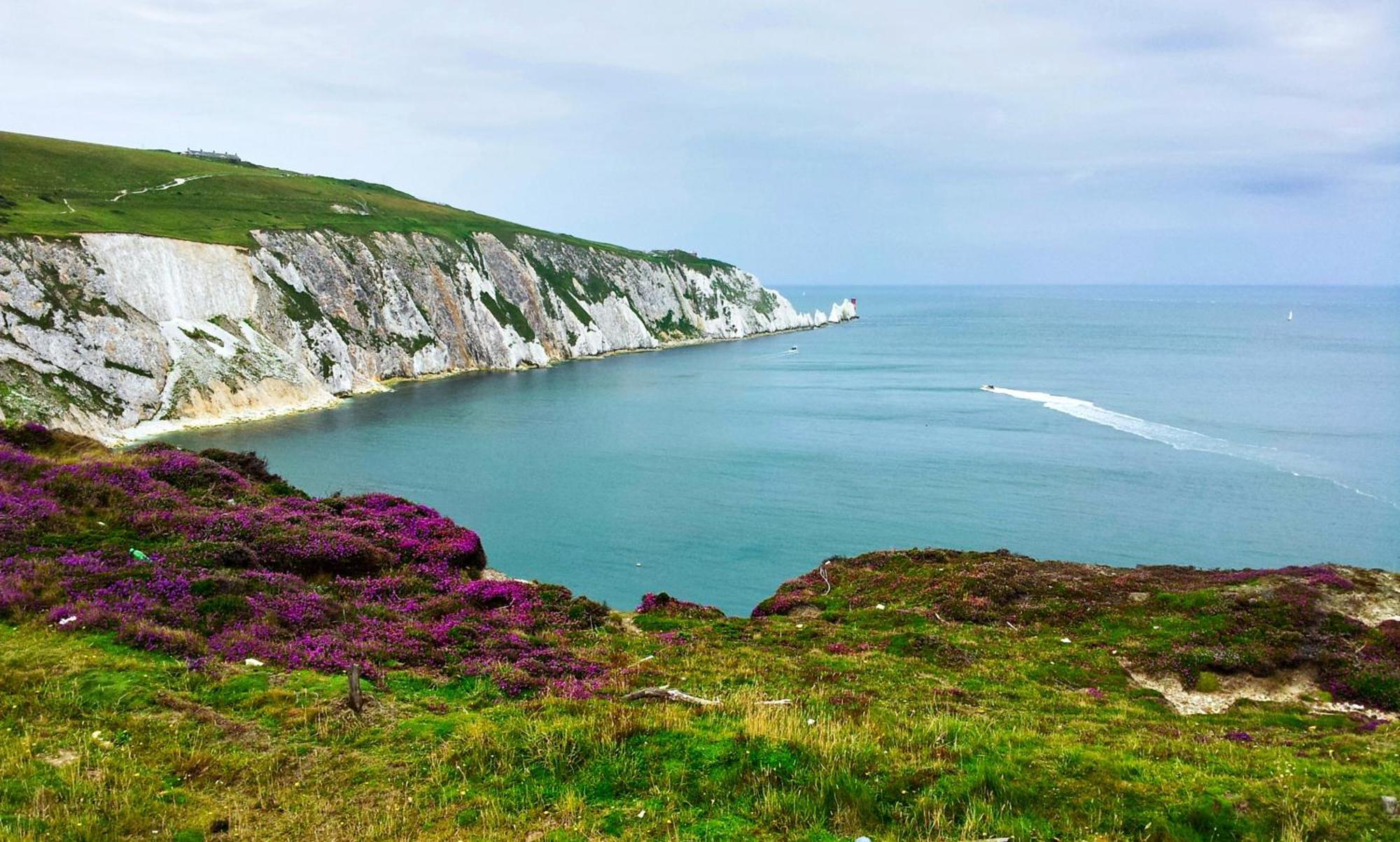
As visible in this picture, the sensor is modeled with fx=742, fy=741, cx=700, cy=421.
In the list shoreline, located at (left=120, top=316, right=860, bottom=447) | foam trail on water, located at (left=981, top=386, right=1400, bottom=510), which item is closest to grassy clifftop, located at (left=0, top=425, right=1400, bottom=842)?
shoreline, located at (left=120, top=316, right=860, bottom=447)

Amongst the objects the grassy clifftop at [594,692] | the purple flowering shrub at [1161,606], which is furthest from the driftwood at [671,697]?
the purple flowering shrub at [1161,606]

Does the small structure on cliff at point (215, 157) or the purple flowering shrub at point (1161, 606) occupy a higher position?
the small structure on cliff at point (215, 157)

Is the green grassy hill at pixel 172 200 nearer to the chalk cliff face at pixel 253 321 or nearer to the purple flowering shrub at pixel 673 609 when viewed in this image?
the chalk cliff face at pixel 253 321

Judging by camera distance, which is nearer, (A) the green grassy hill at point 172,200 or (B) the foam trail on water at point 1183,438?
(B) the foam trail on water at point 1183,438

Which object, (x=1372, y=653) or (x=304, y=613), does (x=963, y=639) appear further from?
(x=304, y=613)

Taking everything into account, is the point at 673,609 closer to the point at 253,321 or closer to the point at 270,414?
the point at 270,414

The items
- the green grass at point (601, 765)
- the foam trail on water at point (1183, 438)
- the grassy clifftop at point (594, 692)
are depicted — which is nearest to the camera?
the green grass at point (601, 765)
